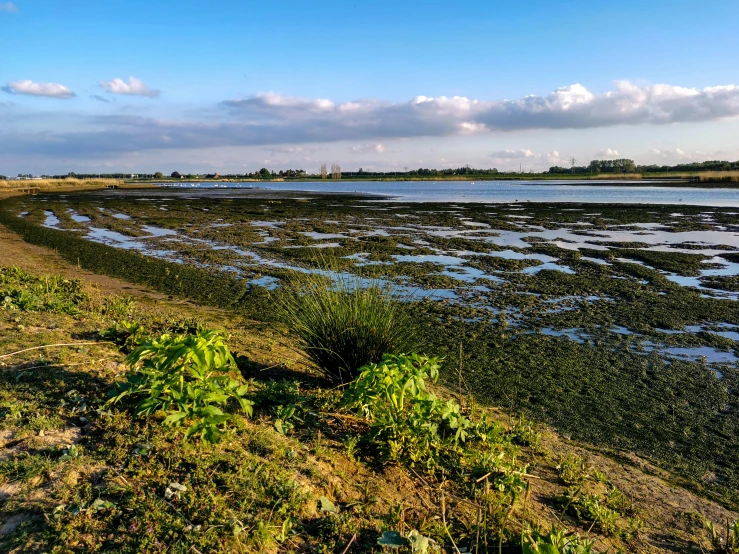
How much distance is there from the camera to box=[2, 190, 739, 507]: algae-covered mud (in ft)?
17.0

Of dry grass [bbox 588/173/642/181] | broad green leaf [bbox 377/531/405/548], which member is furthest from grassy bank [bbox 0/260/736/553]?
dry grass [bbox 588/173/642/181]

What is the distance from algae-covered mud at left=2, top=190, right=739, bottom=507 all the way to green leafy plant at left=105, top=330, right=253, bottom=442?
2.61 metres

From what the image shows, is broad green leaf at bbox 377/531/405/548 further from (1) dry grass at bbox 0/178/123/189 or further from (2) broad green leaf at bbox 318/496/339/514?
(1) dry grass at bbox 0/178/123/189

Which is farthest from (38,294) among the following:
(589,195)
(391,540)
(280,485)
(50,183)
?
(50,183)

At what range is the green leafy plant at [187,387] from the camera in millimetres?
3197

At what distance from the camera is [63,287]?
7945 mm

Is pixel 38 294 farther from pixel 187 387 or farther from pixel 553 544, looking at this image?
pixel 553 544

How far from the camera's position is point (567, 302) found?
31.3 ft

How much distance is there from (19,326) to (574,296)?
8.84 m

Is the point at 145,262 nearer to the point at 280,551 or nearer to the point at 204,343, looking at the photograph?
the point at 204,343

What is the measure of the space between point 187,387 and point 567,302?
7.83 metres

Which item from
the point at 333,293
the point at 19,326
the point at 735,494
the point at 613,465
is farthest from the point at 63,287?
the point at 735,494

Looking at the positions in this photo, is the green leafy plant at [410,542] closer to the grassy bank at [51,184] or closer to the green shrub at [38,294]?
the green shrub at [38,294]

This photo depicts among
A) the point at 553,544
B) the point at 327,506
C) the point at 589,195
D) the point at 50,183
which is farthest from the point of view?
the point at 50,183
